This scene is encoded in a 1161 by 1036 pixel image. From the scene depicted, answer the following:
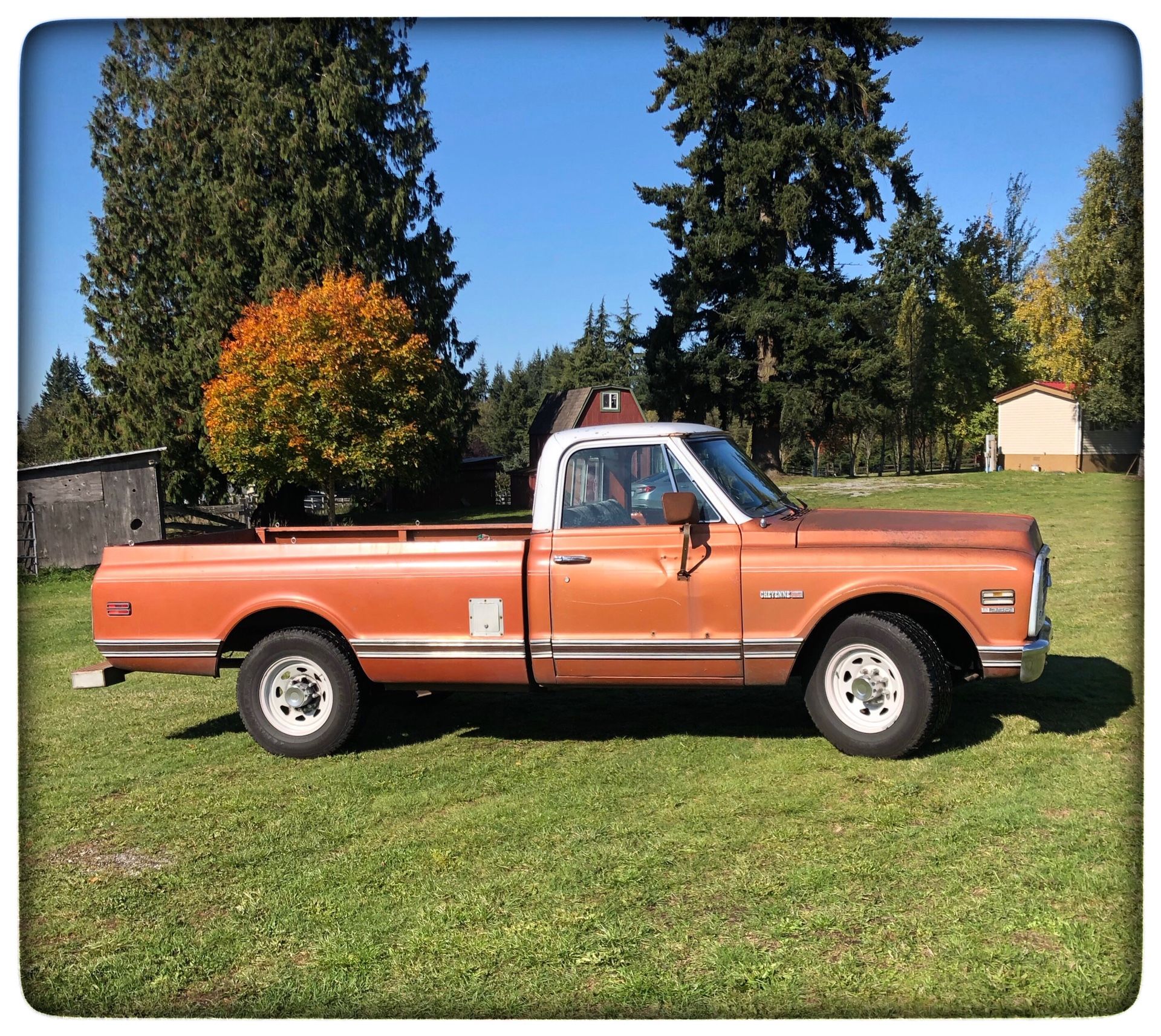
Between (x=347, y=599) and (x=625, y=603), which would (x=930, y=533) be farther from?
(x=347, y=599)

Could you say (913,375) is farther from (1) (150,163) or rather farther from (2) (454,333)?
(1) (150,163)

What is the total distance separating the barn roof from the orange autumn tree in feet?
44.2

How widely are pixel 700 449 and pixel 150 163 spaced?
29409 mm

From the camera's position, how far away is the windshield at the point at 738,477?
21.3 feet

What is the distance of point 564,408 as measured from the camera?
45.2 meters

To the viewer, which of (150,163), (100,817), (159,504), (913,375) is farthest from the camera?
(913,375)

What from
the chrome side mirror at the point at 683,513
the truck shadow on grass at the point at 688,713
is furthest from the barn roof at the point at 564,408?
the chrome side mirror at the point at 683,513

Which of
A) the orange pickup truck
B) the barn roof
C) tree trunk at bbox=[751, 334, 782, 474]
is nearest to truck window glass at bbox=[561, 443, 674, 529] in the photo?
the orange pickup truck

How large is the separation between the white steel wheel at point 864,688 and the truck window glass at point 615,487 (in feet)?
4.50

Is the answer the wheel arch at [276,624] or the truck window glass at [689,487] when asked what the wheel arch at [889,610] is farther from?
the wheel arch at [276,624]

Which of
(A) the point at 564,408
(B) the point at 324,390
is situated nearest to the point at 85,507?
(B) the point at 324,390

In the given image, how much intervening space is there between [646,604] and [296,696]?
2407 millimetres

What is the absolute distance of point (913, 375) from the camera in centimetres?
4234

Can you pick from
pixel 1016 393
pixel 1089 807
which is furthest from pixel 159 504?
pixel 1016 393
